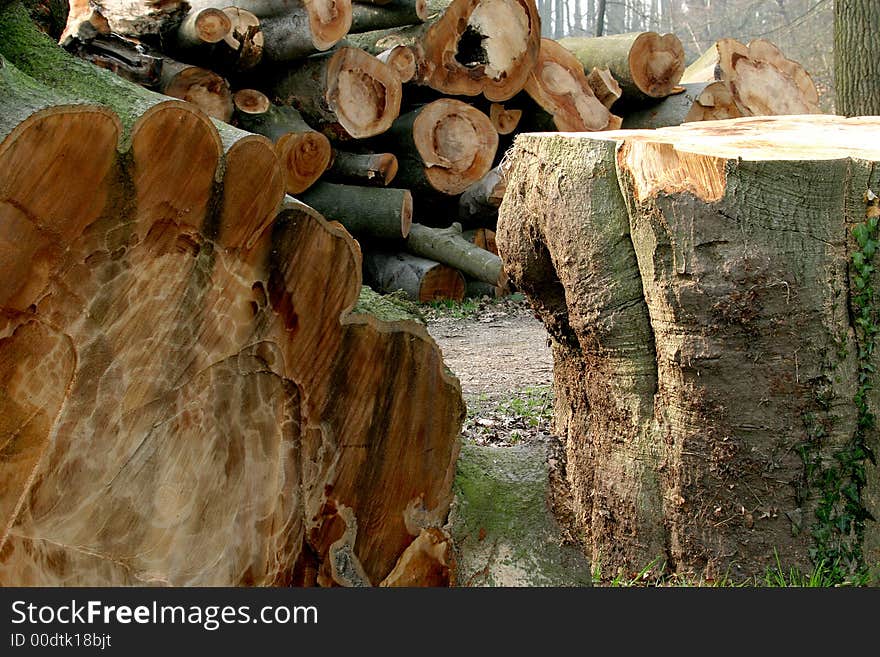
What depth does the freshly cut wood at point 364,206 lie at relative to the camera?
7137 millimetres

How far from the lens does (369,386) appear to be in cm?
270

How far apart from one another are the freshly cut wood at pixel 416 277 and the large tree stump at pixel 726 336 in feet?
14.8

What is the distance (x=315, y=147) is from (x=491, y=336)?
1842 millimetres

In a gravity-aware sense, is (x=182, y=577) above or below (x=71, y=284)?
below

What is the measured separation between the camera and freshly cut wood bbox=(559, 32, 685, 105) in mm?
7949

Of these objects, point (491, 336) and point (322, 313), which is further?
point (491, 336)

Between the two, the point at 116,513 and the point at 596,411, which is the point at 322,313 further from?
the point at 596,411

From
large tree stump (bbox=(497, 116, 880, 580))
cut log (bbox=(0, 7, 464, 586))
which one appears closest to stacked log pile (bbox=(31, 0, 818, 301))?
cut log (bbox=(0, 7, 464, 586))

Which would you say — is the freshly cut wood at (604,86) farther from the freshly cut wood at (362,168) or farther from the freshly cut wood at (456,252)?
the freshly cut wood at (362,168)

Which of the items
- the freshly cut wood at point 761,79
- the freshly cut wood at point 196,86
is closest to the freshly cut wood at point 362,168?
the freshly cut wood at point 196,86

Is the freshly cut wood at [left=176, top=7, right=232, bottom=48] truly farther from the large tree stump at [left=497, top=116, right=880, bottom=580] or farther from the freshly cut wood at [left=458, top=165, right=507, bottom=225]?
the large tree stump at [left=497, top=116, right=880, bottom=580]

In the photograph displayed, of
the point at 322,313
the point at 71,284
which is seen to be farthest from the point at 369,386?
the point at 71,284

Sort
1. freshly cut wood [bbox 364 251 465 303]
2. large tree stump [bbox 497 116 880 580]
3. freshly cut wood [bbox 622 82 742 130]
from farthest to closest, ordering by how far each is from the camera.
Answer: freshly cut wood [bbox 622 82 742 130]
freshly cut wood [bbox 364 251 465 303]
large tree stump [bbox 497 116 880 580]

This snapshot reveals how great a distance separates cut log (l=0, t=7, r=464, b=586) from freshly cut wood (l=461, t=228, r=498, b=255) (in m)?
5.24
